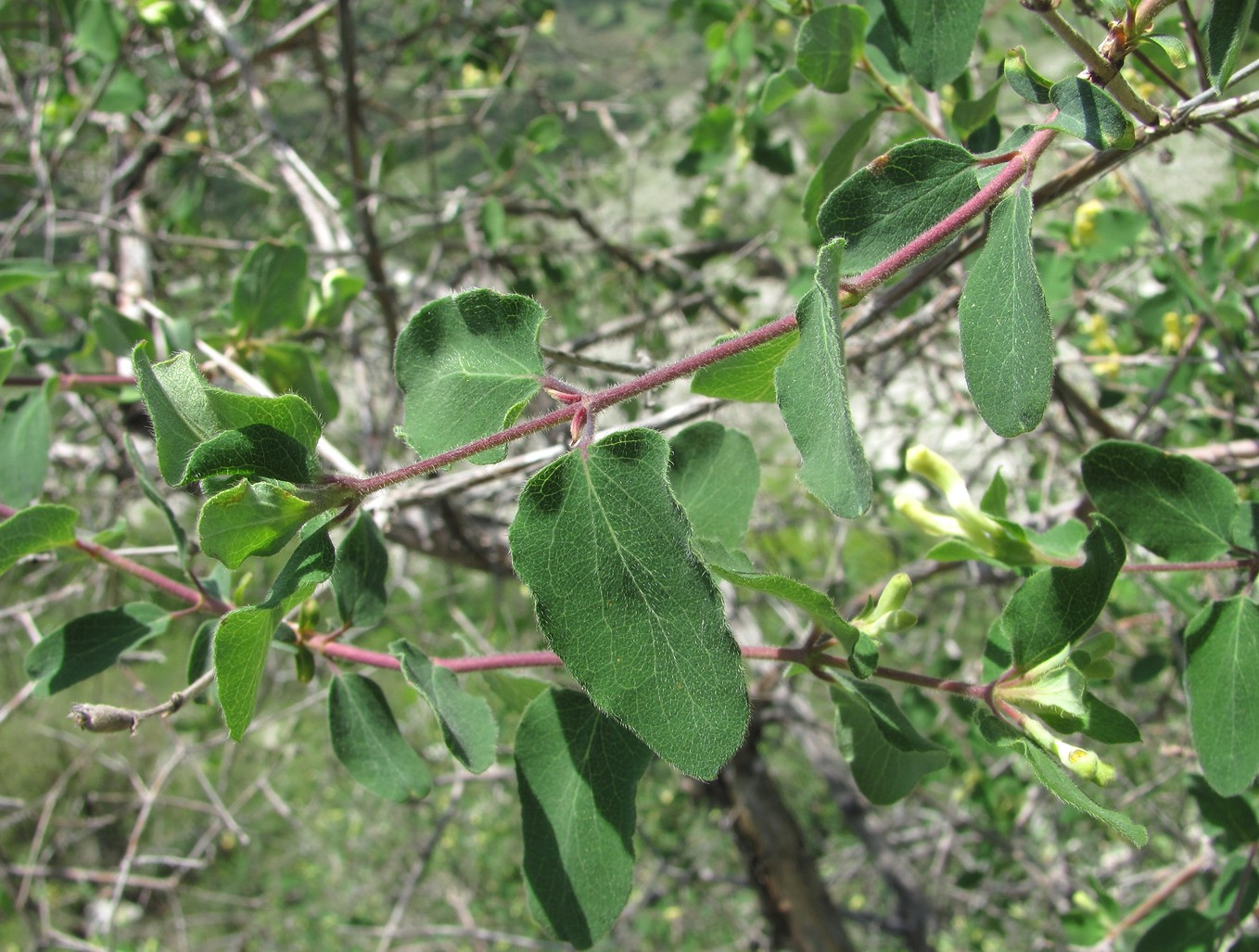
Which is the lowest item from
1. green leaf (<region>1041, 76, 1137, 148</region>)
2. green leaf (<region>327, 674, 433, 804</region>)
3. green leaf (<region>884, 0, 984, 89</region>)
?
green leaf (<region>327, 674, 433, 804</region>)

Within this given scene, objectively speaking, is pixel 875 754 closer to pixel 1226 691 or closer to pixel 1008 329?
pixel 1226 691

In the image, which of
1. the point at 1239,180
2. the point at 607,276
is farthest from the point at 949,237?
the point at 607,276

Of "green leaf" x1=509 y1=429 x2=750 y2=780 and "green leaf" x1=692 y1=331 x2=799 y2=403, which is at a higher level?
"green leaf" x1=692 y1=331 x2=799 y2=403

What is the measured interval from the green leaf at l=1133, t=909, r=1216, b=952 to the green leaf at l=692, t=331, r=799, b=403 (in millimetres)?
1022

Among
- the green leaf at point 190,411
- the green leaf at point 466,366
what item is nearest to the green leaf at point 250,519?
the green leaf at point 190,411

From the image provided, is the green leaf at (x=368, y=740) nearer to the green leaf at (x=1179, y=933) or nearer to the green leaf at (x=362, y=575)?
the green leaf at (x=362, y=575)

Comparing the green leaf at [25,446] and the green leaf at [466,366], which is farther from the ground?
the green leaf at [466,366]

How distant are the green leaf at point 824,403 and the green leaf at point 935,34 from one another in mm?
579

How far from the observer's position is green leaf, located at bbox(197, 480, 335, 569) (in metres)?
0.63

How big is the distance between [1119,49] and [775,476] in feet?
14.9

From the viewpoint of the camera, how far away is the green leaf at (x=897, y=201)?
2.49 ft

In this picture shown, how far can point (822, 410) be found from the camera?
62 centimetres

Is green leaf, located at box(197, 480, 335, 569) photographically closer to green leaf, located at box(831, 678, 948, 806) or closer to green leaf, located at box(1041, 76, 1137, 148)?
green leaf, located at box(831, 678, 948, 806)

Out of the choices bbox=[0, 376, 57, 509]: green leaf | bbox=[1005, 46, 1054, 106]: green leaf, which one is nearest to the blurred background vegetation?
bbox=[0, 376, 57, 509]: green leaf
